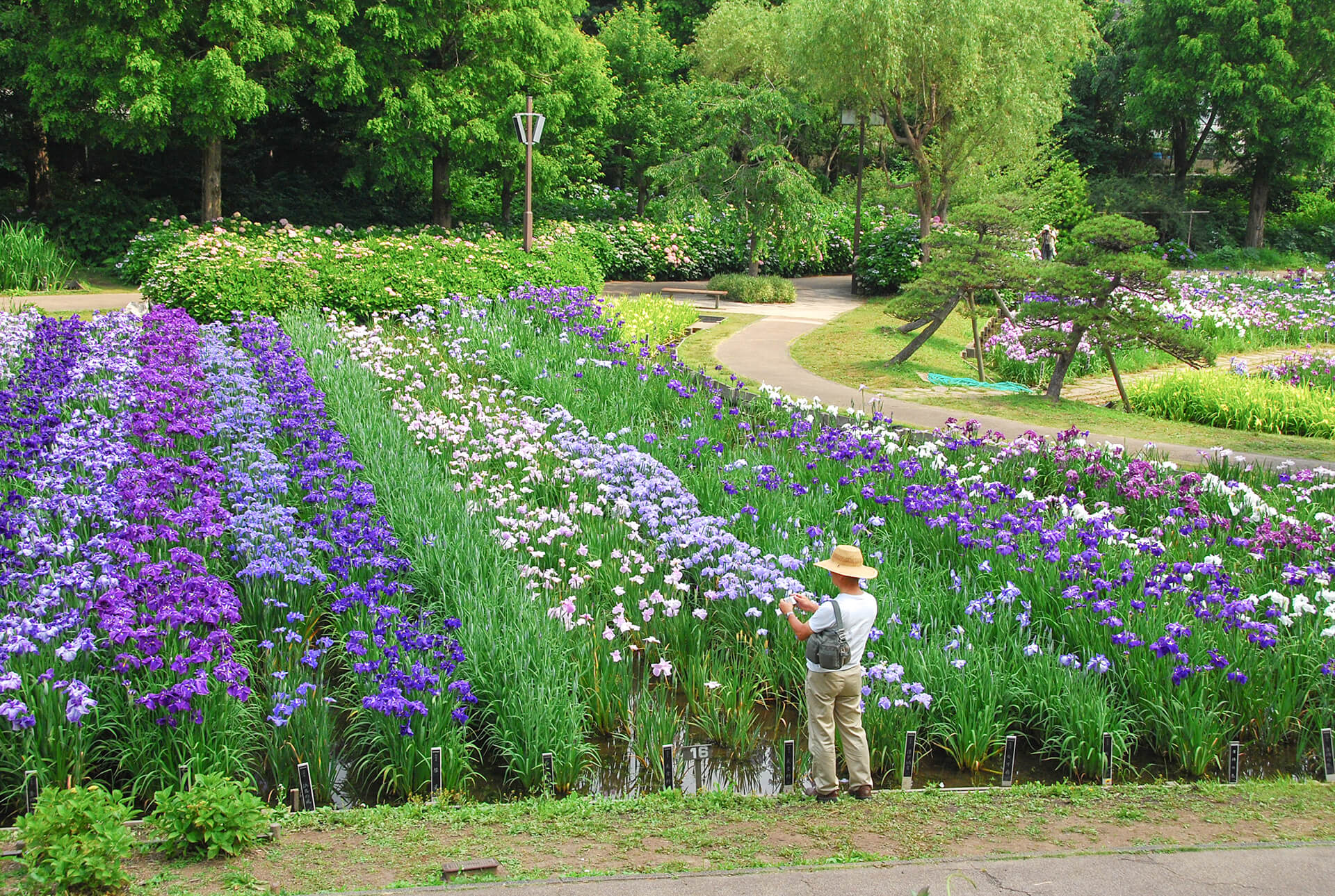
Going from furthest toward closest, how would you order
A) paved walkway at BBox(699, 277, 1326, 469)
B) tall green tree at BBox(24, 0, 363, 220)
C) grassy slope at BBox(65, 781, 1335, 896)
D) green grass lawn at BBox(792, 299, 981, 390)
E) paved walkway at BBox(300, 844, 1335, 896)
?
1. tall green tree at BBox(24, 0, 363, 220)
2. green grass lawn at BBox(792, 299, 981, 390)
3. paved walkway at BBox(699, 277, 1326, 469)
4. grassy slope at BBox(65, 781, 1335, 896)
5. paved walkway at BBox(300, 844, 1335, 896)

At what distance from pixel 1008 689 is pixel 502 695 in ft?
8.25

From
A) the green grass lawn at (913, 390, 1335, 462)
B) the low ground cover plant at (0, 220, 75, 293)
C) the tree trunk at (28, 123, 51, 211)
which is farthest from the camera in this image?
the tree trunk at (28, 123, 51, 211)

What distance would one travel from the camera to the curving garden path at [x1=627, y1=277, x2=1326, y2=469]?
35.2 feet

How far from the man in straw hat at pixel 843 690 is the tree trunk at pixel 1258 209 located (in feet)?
117

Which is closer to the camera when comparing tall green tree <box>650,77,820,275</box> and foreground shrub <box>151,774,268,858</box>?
foreground shrub <box>151,774,268,858</box>

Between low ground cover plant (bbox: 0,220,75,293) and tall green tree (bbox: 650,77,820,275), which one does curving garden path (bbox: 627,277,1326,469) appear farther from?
low ground cover plant (bbox: 0,220,75,293)

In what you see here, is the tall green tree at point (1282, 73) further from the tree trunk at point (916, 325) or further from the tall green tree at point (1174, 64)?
the tree trunk at point (916, 325)

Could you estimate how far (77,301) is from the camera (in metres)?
17.9

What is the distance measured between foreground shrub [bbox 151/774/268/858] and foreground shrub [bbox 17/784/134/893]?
169 millimetres

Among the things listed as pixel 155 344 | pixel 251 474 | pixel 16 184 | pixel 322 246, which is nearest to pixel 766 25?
pixel 322 246

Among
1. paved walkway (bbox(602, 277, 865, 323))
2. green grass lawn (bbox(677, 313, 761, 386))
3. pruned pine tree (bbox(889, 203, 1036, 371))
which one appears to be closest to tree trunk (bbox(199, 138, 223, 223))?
paved walkway (bbox(602, 277, 865, 323))

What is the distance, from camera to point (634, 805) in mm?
4652

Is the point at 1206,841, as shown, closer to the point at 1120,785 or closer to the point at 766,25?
the point at 1120,785

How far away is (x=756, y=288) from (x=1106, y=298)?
11.3 meters
